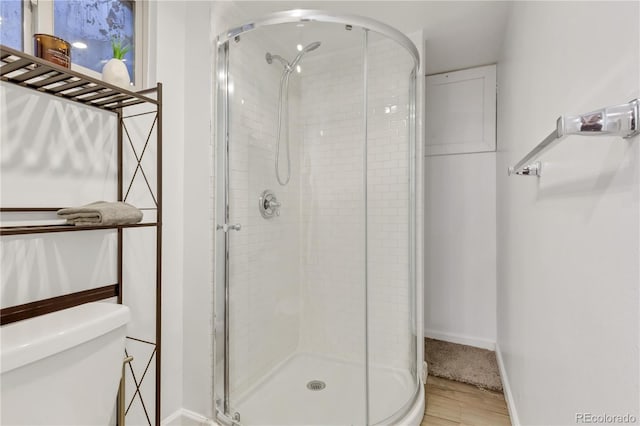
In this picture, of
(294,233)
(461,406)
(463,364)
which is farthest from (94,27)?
(463,364)

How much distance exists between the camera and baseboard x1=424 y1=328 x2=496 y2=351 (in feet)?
9.03

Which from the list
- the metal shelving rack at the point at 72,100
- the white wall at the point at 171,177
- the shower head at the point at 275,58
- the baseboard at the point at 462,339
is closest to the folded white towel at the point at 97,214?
the metal shelving rack at the point at 72,100

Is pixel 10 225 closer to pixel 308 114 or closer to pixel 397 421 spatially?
pixel 308 114

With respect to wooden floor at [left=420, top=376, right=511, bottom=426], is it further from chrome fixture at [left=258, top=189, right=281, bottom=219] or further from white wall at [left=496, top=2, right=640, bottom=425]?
chrome fixture at [left=258, top=189, right=281, bottom=219]

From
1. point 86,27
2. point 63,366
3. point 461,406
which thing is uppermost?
point 86,27

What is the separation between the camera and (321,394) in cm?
189

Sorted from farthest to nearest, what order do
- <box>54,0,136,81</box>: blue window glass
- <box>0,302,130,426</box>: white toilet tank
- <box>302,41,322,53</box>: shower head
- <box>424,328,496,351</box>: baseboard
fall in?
1. <box>424,328,496,351</box>: baseboard
2. <box>302,41,322,53</box>: shower head
3. <box>54,0,136,81</box>: blue window glass
4. <box>0,302,130,426</box>: white toilet tank

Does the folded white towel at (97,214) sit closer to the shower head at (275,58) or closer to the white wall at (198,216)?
the white wall at (198,216)

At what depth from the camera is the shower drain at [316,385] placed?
1.94 m

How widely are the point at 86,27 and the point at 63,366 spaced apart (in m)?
1.40

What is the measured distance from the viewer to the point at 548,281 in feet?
3.66

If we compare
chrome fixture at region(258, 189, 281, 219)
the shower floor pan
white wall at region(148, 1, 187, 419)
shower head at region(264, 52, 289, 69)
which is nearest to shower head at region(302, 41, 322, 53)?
shower head at region(264, 52, 289, 69)

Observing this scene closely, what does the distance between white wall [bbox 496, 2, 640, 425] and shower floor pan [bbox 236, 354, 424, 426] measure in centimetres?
65

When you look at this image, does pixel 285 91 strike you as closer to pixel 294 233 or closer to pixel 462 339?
pixel 294 233
